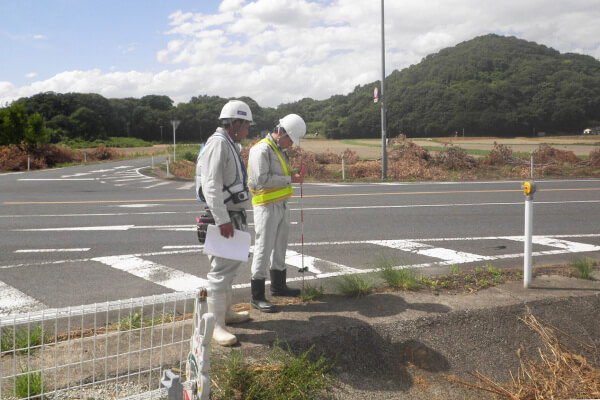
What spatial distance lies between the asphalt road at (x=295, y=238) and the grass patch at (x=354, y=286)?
581 millimetres

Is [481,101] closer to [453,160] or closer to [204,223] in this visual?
[453,160]

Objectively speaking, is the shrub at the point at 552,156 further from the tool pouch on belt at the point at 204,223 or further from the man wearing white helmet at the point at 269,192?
the tool pouch on belt at the point at 204,223

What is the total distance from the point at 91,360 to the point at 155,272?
3732 mm

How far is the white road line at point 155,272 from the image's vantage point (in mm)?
5961

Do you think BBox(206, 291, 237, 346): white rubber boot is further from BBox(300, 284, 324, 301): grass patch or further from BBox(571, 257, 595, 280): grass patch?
BBox(571, 257, 595, 280): grass patch

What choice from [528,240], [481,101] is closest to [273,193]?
[528,240]

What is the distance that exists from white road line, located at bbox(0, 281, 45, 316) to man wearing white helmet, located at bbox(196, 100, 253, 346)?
2.45 meters

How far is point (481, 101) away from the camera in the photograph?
50344mm

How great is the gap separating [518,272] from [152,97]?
443 feet

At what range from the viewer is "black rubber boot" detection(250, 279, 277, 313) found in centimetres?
460

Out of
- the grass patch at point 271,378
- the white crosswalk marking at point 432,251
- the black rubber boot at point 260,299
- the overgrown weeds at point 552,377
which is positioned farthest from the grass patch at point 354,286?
the white crosswalk marking at point 432,251

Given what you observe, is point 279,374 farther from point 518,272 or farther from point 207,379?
point 518,272

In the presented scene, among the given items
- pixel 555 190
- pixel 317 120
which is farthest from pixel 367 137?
pixel 555 190

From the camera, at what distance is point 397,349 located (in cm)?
422
